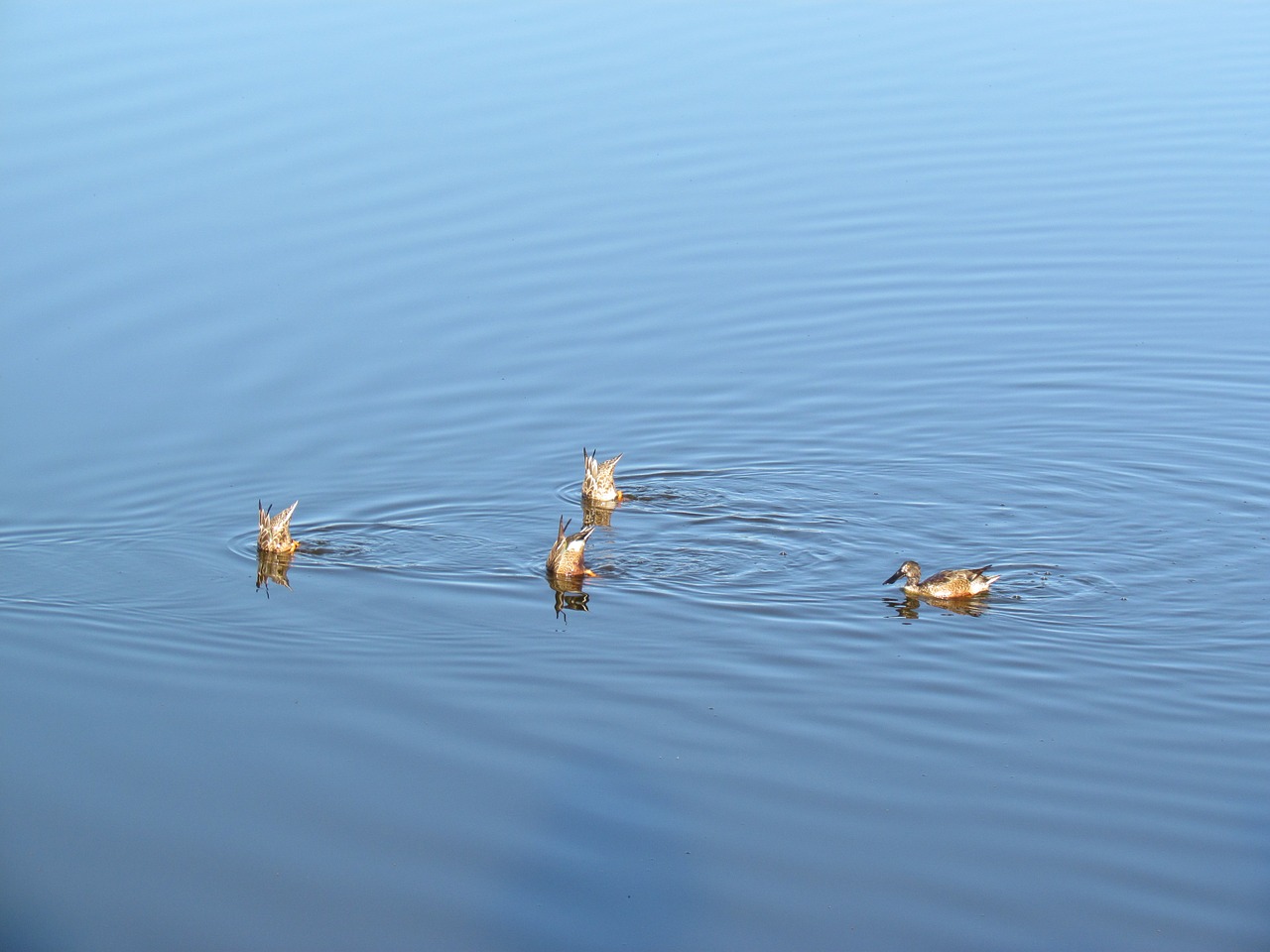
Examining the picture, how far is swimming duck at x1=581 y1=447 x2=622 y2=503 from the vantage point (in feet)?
39.1

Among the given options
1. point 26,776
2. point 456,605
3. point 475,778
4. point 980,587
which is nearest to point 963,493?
point 980,587

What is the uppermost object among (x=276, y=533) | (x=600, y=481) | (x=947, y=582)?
(x=600, y=481)

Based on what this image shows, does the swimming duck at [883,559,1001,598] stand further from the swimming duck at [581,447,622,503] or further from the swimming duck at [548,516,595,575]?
the swimming duck at [581,447,622,503]

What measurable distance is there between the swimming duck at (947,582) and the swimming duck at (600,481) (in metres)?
2.47

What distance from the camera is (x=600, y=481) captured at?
39.2 feet

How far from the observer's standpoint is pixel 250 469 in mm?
12766

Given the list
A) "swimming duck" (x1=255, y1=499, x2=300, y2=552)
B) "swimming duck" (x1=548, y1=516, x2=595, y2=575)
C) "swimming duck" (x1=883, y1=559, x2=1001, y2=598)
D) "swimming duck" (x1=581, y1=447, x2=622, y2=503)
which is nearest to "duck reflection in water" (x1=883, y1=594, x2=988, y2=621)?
"swimming duck" (x1=883, y1=559, x2=1001, y2=598)

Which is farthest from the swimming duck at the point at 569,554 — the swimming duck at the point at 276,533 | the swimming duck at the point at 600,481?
the swimming duck at the point at 276,533

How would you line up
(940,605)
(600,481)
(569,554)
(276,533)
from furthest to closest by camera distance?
(600,481), (276,533), (569,554), (940,605)

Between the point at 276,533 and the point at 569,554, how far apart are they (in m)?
2.13

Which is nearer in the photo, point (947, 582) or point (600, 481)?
point (947, 582)

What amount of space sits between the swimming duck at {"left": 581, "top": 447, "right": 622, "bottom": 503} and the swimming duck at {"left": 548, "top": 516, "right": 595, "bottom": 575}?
1.17 metres

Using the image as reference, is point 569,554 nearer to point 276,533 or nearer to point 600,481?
point 600,481

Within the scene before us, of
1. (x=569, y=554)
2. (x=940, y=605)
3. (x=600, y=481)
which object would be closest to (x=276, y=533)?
(x=569, y=554)
